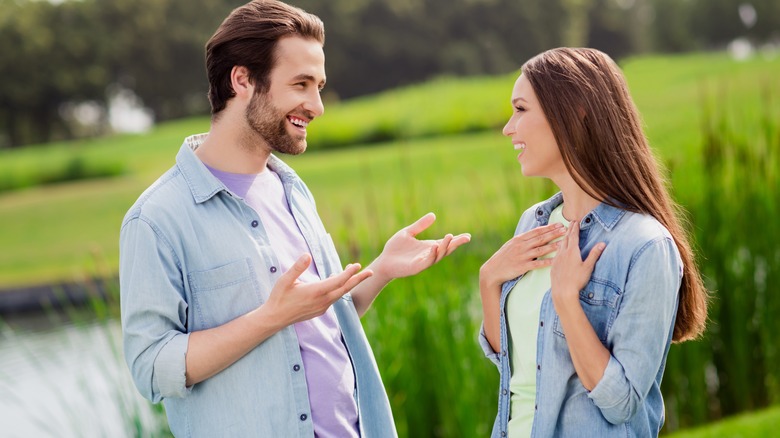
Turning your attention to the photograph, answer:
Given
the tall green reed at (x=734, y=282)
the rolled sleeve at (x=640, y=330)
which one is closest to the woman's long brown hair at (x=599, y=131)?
the rolled sleeve at (x=640, y=330)

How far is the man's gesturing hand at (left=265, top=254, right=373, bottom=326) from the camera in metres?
1.68

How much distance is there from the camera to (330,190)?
50.4ft

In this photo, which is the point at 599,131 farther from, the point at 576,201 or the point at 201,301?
the point at 201,301

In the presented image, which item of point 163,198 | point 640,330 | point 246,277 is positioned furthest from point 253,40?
point 640,330

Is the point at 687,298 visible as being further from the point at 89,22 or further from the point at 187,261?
the point at 89,22

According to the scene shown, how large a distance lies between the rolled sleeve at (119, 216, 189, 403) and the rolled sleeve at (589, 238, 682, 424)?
2.45 ft

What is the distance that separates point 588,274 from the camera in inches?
68.2

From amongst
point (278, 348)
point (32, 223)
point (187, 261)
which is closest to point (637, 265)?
point (278, 348)

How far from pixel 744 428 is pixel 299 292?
8.12ft

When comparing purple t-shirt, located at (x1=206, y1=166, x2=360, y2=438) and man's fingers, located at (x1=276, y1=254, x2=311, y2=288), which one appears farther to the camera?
purple t-shirt, located at (x1=206, y1=166, x2=360, y2=438)

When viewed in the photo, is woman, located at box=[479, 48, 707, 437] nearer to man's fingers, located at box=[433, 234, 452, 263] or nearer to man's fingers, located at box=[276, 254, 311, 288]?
man's fingers, located at box=[433, 234, 452, 263]

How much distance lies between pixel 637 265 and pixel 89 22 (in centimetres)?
2987

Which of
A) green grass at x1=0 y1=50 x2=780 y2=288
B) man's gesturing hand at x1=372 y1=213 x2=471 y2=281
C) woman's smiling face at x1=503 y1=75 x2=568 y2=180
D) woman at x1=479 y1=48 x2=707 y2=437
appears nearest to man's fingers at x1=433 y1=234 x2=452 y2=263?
man's gesturing hand at x1=372 y1=213 x2=471 y2=281

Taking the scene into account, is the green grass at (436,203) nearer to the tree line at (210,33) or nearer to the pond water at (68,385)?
the pond water at (68,385)
